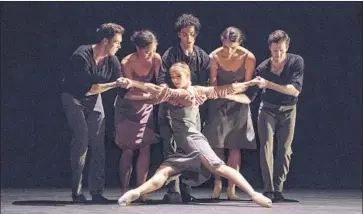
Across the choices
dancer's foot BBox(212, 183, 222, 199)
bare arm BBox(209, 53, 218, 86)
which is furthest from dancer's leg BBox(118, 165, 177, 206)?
bare arm BBox(209, 53, 218, 86)

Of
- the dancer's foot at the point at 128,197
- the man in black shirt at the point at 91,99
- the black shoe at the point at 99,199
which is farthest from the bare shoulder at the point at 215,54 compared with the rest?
the black shoe at the point at 99,199

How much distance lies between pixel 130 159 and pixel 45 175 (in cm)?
98

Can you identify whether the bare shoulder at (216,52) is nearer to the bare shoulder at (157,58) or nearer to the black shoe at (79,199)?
the bare shoulder at (157,58)

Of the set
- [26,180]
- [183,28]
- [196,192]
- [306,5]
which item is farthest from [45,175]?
[306,5]

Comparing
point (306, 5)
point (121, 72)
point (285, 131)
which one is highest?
point (306, 5)

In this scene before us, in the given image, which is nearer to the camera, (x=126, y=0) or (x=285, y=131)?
(x=285, y=131)

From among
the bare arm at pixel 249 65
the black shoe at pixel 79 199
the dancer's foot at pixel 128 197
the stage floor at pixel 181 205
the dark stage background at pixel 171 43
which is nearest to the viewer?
the stage floor at pixel 181 205

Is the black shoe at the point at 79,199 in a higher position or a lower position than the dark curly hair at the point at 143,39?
lower

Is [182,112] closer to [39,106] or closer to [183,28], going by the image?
[183,28]

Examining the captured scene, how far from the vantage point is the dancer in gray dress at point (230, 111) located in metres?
6.09

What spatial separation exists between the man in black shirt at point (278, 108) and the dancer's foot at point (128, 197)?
3.10 ft

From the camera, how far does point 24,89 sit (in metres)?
6.77

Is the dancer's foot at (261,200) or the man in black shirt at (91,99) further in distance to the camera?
the man in black shirt at (91,99)

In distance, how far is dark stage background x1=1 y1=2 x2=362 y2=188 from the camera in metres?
6.73
